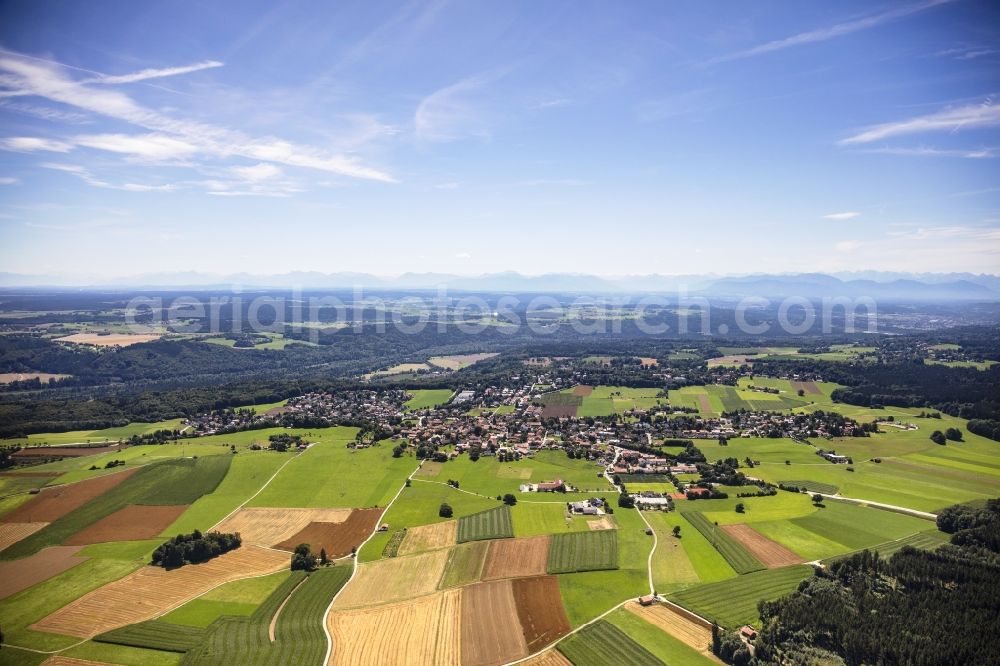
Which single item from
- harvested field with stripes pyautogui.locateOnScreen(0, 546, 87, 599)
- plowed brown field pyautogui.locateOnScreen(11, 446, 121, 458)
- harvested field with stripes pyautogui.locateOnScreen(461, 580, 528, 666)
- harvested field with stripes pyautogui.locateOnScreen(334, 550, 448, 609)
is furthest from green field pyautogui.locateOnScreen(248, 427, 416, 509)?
plowed brown field pyautogui.locateOnScreen(11, 446, 121, 458)

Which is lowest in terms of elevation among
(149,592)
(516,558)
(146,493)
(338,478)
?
(149,592)

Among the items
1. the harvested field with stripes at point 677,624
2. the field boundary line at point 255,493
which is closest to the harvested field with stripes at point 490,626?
the harvested field with stripes at point 677,624

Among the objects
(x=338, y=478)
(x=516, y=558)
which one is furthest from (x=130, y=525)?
(x=516, y=558)

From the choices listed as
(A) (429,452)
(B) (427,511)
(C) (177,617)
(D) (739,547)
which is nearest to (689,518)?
(D) (739,547)

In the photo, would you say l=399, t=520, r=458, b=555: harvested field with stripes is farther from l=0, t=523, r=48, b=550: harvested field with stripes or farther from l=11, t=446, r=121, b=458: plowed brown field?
l=11, t=446, r=121, b=458: plowed brown field

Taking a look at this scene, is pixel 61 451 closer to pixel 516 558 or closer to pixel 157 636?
pixel 157 636

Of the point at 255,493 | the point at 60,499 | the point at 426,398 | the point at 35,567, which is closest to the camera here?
the point at 35,567

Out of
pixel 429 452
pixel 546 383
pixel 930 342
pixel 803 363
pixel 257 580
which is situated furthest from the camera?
pixel 930 342

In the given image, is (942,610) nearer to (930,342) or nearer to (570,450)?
(570,450)
